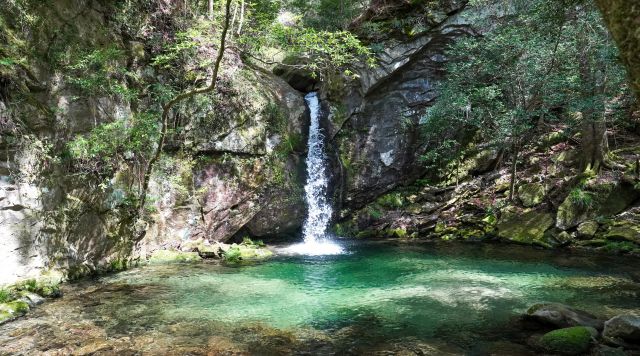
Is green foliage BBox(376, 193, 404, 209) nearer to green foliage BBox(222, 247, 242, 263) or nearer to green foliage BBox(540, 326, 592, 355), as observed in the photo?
green foliage BBox(222, 247, 242, 263)

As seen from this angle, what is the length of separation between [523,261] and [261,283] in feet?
23.4

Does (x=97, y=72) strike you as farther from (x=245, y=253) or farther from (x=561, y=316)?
(x=561, y=316)

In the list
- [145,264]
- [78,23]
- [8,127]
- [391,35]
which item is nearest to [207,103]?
[78,23]

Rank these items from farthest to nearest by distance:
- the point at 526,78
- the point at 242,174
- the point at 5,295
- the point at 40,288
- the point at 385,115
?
the point at 385,115, the point at 242,174, the point at 526,78, the point at 40,288, the point at 5,295

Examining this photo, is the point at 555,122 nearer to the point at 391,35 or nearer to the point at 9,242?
the point at 391,35

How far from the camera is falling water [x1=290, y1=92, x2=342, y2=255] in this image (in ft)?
57.7

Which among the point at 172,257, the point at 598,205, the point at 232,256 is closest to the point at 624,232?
the point at 598,205

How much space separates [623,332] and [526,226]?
868 centimetres

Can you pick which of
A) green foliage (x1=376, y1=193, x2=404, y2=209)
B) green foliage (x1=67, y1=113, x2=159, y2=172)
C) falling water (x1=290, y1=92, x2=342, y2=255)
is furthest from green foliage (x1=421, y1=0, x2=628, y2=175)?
green foliage (x1=67, y1=113, x2=159, y2=172)

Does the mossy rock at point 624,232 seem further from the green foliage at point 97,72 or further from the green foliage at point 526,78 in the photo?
the green foliage at point 97,72

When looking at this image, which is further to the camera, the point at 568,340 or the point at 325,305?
the point at 325,305

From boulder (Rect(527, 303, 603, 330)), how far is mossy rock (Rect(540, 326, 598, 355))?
0.33m

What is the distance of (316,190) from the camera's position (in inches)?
705

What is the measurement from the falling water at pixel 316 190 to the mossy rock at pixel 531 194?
7304 mm
